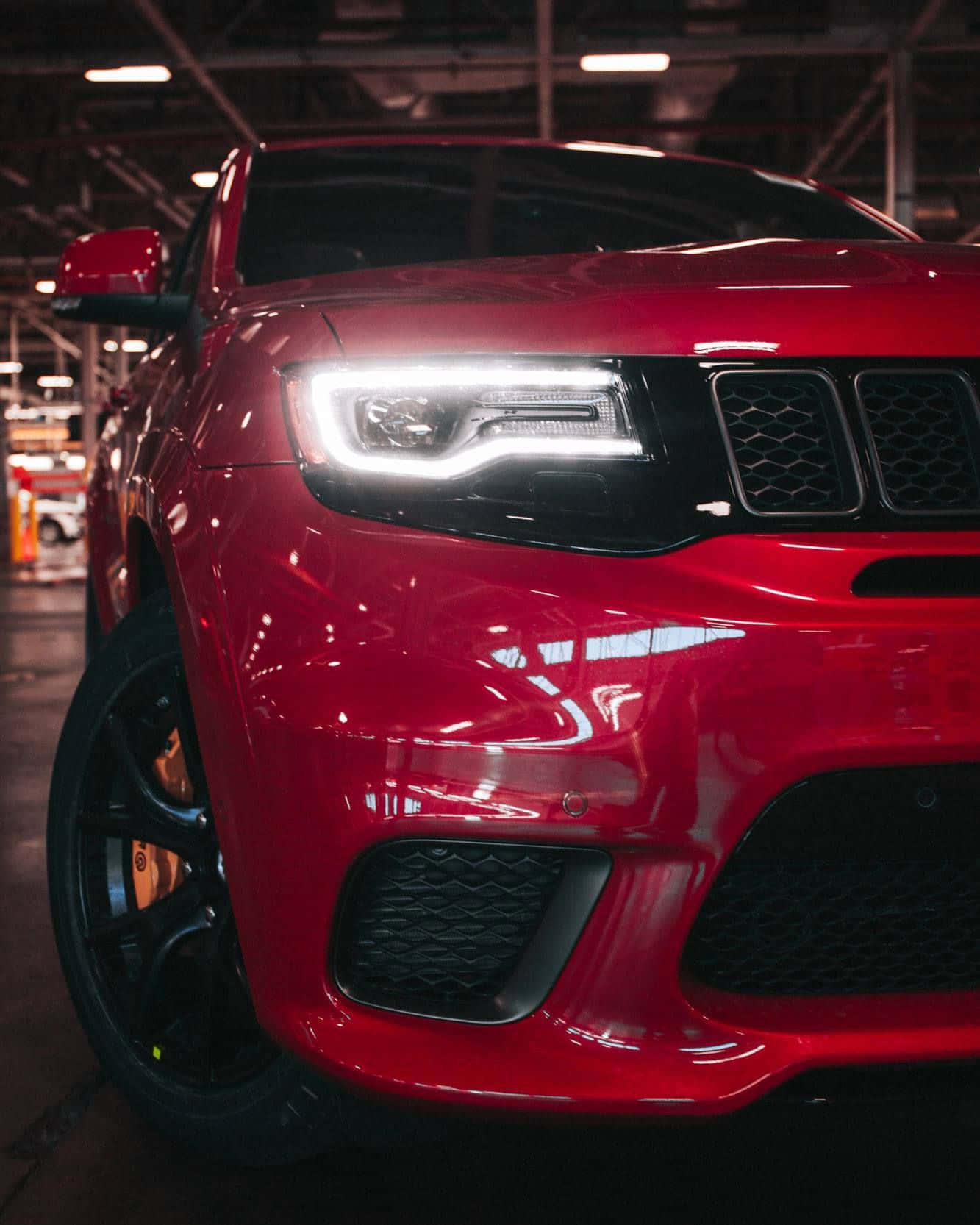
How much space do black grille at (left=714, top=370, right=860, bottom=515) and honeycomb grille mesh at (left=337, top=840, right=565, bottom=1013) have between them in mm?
468

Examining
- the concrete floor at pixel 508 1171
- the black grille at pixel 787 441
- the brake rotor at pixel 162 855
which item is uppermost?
A: the black grille at pixel 787 441

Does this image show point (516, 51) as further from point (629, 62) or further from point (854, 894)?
point (854, 894)

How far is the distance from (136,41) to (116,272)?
12.7 m

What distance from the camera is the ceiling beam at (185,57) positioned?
11477 millimetres

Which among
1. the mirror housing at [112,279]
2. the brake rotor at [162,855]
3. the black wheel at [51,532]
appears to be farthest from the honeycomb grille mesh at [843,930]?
the black wheel at [51,532]

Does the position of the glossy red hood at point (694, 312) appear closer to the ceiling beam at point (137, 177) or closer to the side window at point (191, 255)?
the side window at point (191, 255)

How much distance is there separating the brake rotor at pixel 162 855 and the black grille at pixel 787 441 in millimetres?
906

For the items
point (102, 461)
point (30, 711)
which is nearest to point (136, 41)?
point (30, 711)

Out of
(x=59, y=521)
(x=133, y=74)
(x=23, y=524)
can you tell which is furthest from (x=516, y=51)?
(x=59, y=521)

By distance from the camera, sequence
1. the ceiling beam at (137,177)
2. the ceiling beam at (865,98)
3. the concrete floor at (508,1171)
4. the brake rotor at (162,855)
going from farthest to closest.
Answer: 1. the ceiling beam at (137,177)
2. the ceiling beam at (865,98)
3. the brake rotor at (162,855)
4. the concrete floor at (508,1171)

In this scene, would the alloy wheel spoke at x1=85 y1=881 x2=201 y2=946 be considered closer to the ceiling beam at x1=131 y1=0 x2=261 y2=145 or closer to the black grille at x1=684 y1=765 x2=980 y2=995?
the black grille at x1=684 y1=765 x2=980 y2=995

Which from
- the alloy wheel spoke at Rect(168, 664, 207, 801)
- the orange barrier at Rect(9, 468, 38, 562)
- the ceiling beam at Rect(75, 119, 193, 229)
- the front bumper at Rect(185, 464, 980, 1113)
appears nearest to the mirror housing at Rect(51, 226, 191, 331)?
the alloy wheel spoke at Rect(168, 664, 207, 801)

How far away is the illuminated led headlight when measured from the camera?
155 cm

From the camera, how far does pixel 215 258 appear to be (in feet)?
8.63
